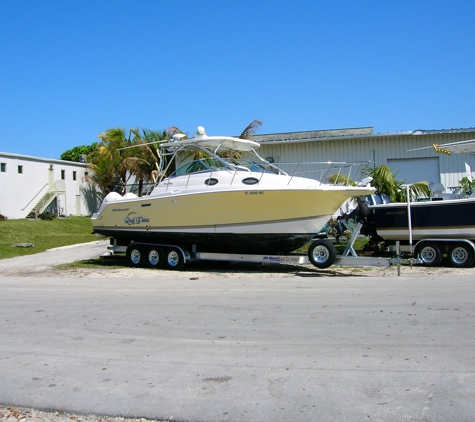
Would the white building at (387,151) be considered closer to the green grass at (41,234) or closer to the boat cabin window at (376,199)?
the boat cabin window at (376,199)

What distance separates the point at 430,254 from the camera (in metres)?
13.9

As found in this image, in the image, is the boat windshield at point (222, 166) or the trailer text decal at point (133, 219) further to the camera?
the trailer text decal at point (133, 219)

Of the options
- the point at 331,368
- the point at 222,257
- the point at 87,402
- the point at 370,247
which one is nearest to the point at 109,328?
the point at 87,402

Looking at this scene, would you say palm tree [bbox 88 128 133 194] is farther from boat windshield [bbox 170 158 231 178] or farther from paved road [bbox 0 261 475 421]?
paved road [bbox 0 261 475 421]

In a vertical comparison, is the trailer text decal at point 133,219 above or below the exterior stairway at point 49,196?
below

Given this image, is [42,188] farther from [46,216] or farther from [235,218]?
[235,218]

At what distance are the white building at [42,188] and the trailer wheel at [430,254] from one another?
100 feet

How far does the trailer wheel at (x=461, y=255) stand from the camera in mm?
13367

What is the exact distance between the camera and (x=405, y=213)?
1460 cm

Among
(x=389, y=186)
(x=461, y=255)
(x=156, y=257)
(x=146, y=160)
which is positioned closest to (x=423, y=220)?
(x=461, y=255)

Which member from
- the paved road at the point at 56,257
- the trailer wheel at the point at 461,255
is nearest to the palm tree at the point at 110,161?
the paved road at the point at 56,257

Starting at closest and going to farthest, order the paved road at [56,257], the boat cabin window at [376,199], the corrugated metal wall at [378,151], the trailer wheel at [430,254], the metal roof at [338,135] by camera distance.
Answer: the trailer wheel at [430,254] < the boat cabin window at [376,199] < the paved road at [56,257] < the metal roof at [338,135] < the corrugated metal wall at [378,151]

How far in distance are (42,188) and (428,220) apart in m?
32.5

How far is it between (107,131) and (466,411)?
125 ft
